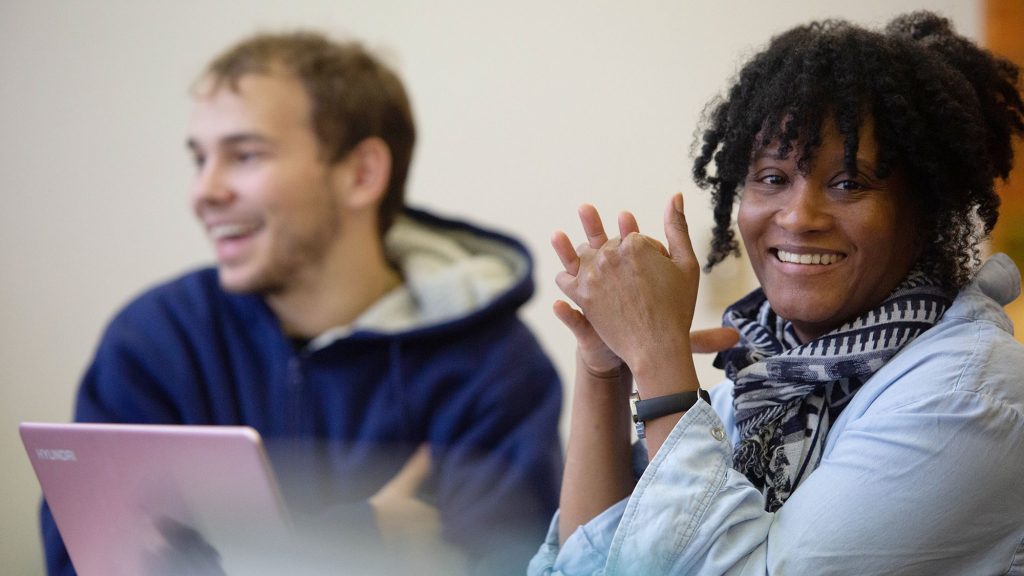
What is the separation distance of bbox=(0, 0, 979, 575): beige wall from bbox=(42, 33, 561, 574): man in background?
64 mm

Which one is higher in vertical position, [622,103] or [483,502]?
[622,103]

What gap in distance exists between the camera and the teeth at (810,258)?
1122 mm

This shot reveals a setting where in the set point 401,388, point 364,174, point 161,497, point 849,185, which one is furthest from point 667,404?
point 364,174

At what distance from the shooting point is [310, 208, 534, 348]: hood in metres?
1.81

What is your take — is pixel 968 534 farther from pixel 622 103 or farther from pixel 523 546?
pixel 622 103

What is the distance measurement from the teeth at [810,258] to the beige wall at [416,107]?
642 millimetres

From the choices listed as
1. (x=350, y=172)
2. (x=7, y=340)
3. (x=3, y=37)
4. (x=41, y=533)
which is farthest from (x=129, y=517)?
(x=3, y=37)

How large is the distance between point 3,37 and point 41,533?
3.29ft

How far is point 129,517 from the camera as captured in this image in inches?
46.2

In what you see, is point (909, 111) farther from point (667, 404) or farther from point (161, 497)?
point (161, 497)

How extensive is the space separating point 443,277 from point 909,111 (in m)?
0.96

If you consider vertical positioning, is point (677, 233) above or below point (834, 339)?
above

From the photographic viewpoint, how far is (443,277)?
1838 mm

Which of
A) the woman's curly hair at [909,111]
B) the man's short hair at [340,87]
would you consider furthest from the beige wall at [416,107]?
the woman's curly hair at [909,111]
